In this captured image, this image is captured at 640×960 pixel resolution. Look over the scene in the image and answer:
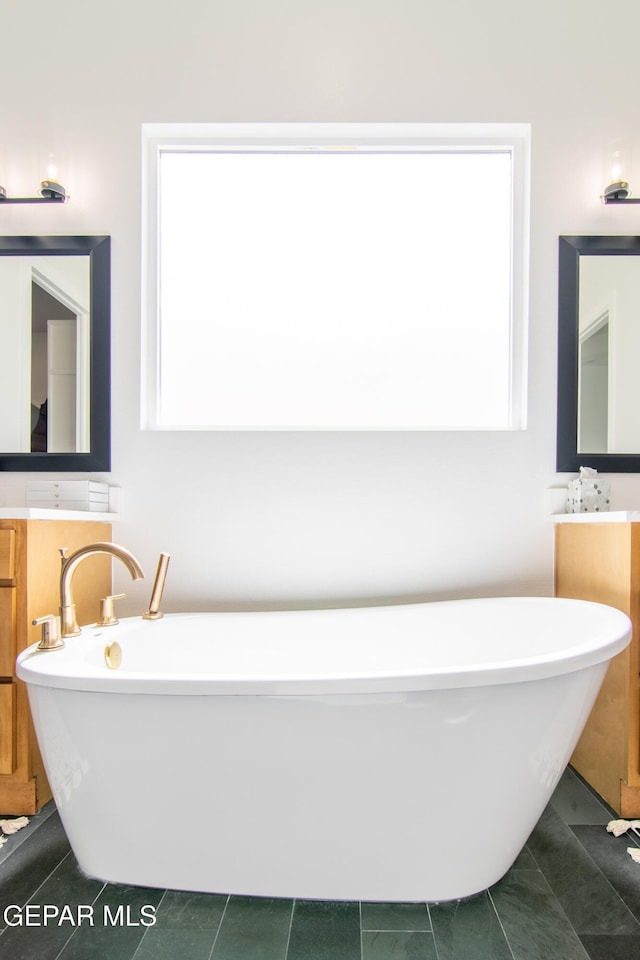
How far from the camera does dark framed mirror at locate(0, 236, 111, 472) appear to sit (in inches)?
70.8

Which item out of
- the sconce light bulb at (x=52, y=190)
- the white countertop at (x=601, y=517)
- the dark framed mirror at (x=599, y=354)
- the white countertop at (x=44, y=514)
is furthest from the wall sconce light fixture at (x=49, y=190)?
the white countertop at (x=601, y=517)

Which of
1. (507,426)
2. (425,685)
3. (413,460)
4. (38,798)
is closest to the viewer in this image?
(425,685)

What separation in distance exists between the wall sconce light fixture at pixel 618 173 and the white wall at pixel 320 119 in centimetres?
5

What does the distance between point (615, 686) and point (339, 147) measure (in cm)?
209

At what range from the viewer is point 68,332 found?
182cm

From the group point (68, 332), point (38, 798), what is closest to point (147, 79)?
point (68, 332)

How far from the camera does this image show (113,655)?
49.8 inches

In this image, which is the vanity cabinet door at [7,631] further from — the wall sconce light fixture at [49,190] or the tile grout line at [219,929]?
the wall sconce light fixture at [49,190]

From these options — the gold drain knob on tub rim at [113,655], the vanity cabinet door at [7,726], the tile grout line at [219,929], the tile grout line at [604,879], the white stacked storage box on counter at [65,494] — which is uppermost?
the white stacked storage box on counter at [65,494]

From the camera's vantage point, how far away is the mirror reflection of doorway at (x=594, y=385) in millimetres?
1813

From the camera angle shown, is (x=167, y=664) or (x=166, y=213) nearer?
(x=167, y=664)

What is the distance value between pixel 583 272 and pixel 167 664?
199 cm

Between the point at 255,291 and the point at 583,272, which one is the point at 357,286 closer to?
the point at 255,291

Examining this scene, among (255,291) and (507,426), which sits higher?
(255,291)
